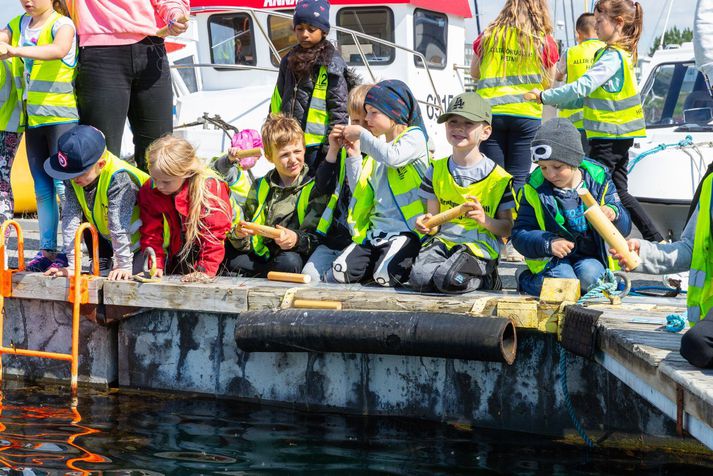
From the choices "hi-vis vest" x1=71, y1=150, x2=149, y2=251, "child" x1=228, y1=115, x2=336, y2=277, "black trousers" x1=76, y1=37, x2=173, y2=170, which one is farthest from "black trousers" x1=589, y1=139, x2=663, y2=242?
"hi-vis vest" x1=71, y1=150, x2=149, y2=251

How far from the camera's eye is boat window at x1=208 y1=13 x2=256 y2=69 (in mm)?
12258

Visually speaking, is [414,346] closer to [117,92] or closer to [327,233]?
[327,233]

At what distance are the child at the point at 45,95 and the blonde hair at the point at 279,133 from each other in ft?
3.84

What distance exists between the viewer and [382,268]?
5750 millimetres

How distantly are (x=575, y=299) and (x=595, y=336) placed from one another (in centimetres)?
36

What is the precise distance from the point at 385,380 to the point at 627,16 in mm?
2893

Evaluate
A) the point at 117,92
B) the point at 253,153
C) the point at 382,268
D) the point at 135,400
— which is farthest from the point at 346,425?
the point at 117,92

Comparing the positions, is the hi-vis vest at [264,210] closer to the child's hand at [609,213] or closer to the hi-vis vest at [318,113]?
the hi-vis vest at [318,113]

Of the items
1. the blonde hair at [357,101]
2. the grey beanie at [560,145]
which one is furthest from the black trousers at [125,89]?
the grey beanie at [560,145]

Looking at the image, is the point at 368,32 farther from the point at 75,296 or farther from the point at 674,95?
the point at 75,296

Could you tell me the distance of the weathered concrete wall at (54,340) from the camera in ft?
20.1

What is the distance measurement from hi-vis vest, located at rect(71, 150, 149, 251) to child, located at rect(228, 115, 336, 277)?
0.57m

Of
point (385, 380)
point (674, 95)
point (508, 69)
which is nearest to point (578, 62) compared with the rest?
point (508, 69)

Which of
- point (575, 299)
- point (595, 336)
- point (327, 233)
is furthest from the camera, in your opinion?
point (327, 233)
